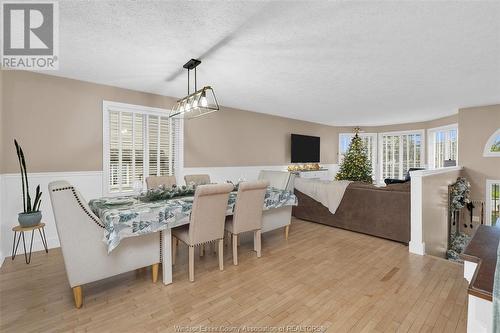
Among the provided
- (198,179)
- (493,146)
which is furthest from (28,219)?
(493,146)

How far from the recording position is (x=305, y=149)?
7.41m

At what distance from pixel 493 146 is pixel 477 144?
26 centimetres

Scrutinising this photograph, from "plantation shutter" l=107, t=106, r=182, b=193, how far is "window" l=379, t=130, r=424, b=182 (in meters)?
7.37

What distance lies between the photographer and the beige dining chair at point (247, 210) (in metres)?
2.84

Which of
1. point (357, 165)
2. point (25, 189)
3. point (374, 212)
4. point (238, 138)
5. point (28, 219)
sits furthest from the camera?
point (357, 165)

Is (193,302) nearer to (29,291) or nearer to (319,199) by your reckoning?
(29,291)

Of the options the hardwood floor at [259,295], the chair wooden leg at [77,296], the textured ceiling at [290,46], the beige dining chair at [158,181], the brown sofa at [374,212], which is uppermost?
the textured ceiling at [290,46]

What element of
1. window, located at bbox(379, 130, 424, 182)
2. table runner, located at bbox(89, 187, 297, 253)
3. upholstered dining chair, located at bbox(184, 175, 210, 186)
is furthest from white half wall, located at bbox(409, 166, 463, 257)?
window, located at bbox(379, 130, 424, 182)

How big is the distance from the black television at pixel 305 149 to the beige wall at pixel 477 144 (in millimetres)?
3533

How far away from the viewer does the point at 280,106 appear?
5.51 m

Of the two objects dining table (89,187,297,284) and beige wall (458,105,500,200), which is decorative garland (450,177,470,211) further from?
dining table (89,187,297,284)

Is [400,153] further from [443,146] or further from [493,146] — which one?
[493,146]
